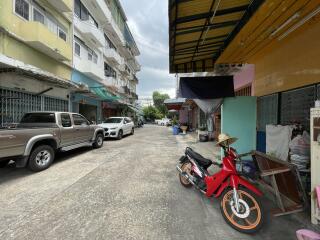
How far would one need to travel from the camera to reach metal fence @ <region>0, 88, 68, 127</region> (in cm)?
869

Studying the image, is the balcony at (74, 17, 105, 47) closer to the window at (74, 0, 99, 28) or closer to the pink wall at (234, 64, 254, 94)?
the window at (74, 0, 99, 28)

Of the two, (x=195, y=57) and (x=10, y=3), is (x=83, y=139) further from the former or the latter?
(x=10, y=3)

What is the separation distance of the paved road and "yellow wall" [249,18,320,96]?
322cm

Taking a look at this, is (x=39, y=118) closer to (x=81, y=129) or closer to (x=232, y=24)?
(x=81, y=129)

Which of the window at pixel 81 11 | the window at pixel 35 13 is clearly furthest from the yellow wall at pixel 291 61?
the window at pixel 81 11

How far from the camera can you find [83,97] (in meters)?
16.3

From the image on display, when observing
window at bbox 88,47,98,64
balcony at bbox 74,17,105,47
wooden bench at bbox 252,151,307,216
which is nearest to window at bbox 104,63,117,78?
window at bbox 88,47,98,64

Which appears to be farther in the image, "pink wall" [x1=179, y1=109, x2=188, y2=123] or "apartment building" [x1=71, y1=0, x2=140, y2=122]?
"pink wall" [x1=179, y1=109, x2=188, y2=123]

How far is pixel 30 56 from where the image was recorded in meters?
10.3

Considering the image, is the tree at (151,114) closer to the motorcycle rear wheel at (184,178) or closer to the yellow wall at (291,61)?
the yellow wall at (291,61)

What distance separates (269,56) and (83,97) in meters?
14.1

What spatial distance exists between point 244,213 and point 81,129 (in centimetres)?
694

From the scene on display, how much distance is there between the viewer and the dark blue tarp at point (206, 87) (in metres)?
6.50

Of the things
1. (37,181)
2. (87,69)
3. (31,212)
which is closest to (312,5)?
(31,212)
